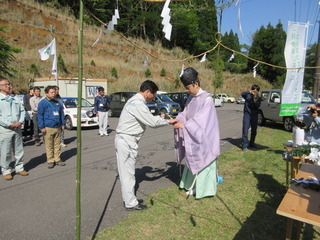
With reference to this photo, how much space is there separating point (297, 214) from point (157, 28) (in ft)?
138

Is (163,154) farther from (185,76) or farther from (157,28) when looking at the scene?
(157,28)

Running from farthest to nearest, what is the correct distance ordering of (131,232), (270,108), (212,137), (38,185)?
(270,108)
(38,185)
(212,137)
(131,232)

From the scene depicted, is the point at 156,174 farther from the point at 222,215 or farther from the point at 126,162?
the point at 222,215

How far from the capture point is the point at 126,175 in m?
3.41

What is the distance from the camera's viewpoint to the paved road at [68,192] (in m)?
3.12

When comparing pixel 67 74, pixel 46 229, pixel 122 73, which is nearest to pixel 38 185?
pixel 46 229

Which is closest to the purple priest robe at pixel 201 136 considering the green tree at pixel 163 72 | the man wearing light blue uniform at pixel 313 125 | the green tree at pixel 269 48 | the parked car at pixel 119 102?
the man wearing light blue uniform at pixel 313 125

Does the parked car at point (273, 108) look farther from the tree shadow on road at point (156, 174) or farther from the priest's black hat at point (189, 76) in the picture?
the priest's black hat at point (189, 76)

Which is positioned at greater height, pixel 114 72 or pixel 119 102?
pixel 114 72

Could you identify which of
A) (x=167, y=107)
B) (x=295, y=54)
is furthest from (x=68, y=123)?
(x=295, y=54)

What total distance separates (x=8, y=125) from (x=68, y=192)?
180cm

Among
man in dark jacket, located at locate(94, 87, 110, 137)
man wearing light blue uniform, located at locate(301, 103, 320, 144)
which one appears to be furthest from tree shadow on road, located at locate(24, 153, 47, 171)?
man wearing light blue uniform, located at locate(301, 103, 320, 144)

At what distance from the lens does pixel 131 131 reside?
3.38m

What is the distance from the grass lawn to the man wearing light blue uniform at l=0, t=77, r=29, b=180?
301 cm
